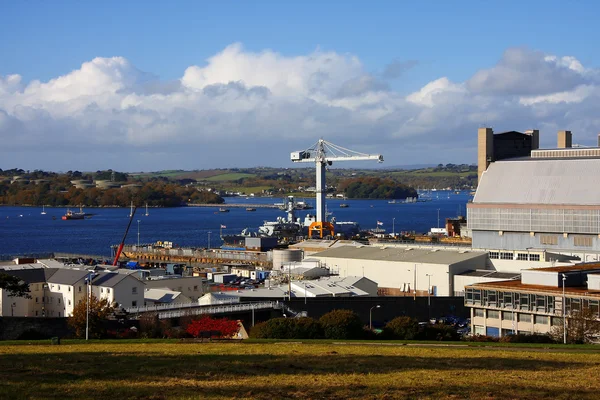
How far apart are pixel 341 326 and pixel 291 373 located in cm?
1016

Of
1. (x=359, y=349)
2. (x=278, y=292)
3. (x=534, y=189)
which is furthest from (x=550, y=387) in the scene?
(x=534, y=189)

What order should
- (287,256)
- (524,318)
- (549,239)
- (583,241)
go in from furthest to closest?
(287,256) < (549,239) < (583,241) < (524,318)

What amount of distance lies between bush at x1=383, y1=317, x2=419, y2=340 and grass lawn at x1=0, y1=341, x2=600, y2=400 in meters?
6.96

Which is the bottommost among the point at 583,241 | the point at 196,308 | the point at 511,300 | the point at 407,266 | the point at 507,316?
the point at 507,316

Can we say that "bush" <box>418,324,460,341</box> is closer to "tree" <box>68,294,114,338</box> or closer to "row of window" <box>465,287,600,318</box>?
"row of window" <box>465,287,600,318</box>

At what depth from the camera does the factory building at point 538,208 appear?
42.7 m

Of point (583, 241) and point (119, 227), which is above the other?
point (583, 241)

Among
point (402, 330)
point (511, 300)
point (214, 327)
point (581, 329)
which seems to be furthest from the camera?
point (511, 300)

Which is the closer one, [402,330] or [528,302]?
[402,330]

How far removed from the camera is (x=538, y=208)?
144 ft

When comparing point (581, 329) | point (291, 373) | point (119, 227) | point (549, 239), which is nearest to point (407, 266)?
point (549, 239)

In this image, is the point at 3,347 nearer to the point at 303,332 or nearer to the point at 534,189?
the point at 303,332

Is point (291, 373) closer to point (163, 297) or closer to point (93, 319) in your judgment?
point (93, 319)

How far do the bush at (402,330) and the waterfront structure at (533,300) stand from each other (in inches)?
221
